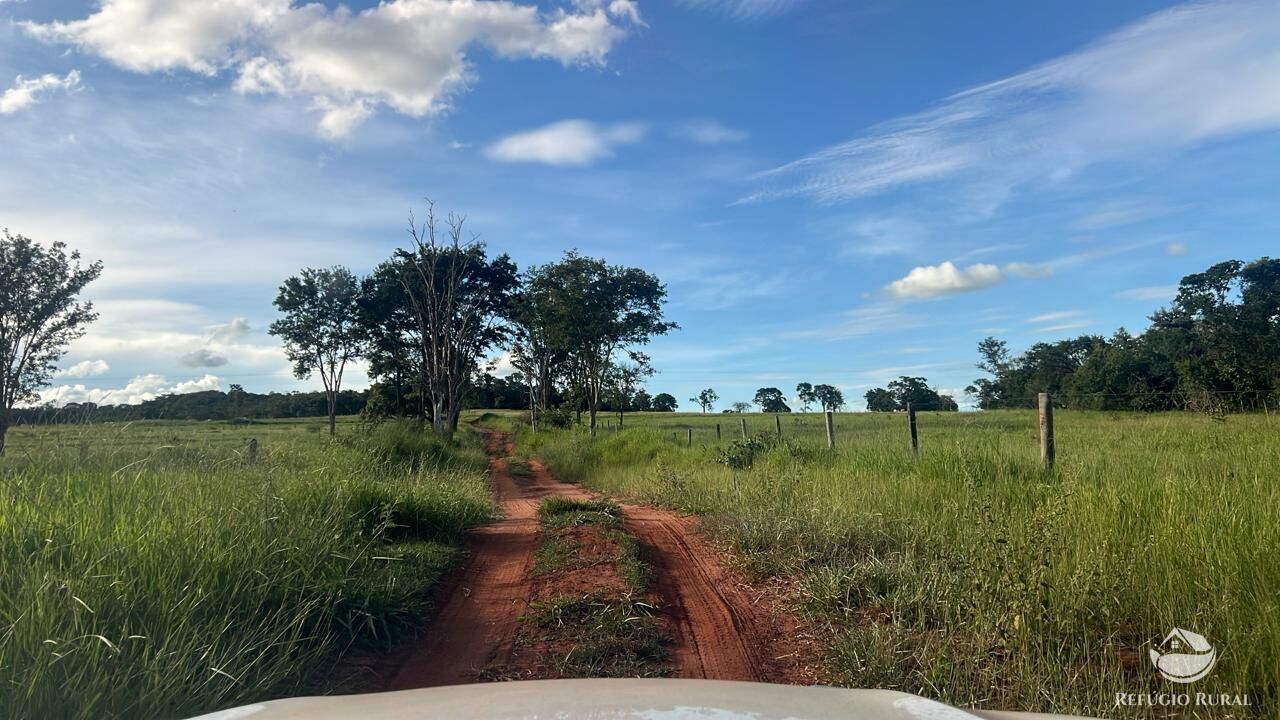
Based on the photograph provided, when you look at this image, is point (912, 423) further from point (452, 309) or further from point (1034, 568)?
point (452, 309)

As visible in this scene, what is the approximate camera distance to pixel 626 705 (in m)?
2.18

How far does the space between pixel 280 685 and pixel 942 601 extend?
157 inches

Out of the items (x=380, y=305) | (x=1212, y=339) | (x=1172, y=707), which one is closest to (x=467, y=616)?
(x=1172, y=707)

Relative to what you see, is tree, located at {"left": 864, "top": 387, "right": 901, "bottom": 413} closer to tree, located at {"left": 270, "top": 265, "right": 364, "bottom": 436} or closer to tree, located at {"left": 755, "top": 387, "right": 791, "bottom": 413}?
tree, located at {"left": 755, "top": 387, "right": 791, "bottom": 413}

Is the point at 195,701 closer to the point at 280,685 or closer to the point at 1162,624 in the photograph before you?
the point at 280,685

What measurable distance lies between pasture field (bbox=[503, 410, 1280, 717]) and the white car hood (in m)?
1.85

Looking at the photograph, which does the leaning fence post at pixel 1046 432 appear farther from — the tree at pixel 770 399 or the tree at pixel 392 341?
the tree at pixel 770 399

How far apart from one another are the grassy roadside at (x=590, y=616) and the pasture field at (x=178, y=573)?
94 centimetres

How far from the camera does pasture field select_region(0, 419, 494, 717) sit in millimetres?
3172

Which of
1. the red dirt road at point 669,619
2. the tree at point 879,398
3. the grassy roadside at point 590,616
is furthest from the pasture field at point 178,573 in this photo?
the tree at point 879,398

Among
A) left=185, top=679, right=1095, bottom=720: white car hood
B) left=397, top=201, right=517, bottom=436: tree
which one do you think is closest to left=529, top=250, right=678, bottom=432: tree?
left=397, top=201, right=517, bottom=436: tree

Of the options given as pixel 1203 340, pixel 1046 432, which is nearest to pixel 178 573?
pixel 1046 432

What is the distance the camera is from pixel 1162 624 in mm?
4012

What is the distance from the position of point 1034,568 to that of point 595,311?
2834cm
